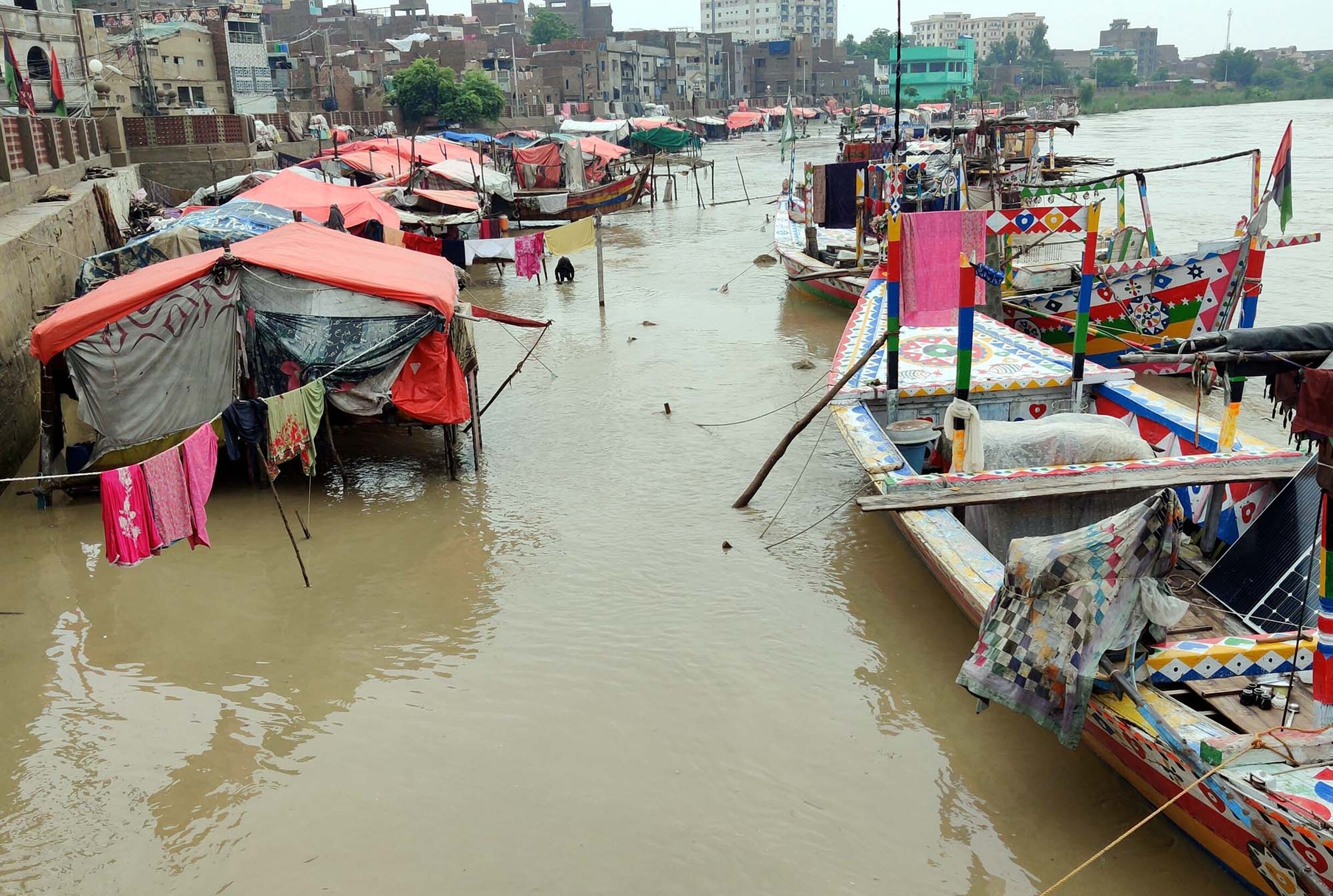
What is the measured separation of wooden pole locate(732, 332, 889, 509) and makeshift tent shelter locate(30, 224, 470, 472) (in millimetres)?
3069

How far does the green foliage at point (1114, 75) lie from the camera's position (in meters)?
115

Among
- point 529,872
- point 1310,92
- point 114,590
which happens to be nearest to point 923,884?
point 529,872

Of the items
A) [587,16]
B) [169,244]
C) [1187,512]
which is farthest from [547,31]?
[1187,512]

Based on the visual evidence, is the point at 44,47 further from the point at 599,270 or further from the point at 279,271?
the point at 279,271

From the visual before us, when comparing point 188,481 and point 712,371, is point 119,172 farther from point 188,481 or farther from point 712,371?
point 188,481

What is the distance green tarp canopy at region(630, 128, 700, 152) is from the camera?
37.9 metres

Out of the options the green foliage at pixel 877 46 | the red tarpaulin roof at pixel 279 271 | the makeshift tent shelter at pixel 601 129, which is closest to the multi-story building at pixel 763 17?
the green foliage at pixel 877 46

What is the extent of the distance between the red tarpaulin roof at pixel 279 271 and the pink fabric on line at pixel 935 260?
429 centimetres

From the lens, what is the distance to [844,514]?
30.7 feet

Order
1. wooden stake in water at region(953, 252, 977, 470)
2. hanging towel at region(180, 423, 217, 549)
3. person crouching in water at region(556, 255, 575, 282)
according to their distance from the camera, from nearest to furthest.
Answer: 1. hanging towel at region(180, 423, 217, 549)
2. wooden stake in water at region(953, 252, 977, 470)
3. person crouching in water at region(556, 255, 575, 282)

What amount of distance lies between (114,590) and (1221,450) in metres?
8.14

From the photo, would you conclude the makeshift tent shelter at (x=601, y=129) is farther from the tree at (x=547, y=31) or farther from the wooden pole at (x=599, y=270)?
the tree at (x=547, y=31)

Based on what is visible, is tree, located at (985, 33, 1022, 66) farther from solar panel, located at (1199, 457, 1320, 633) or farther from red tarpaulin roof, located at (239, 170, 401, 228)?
solar panel, located at (1199, 457, 1320, 633)

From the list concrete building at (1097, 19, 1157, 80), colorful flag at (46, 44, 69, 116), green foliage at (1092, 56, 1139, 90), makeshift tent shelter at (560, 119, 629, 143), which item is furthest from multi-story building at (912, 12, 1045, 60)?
colorful flag at (46, 44, 69, 116)
